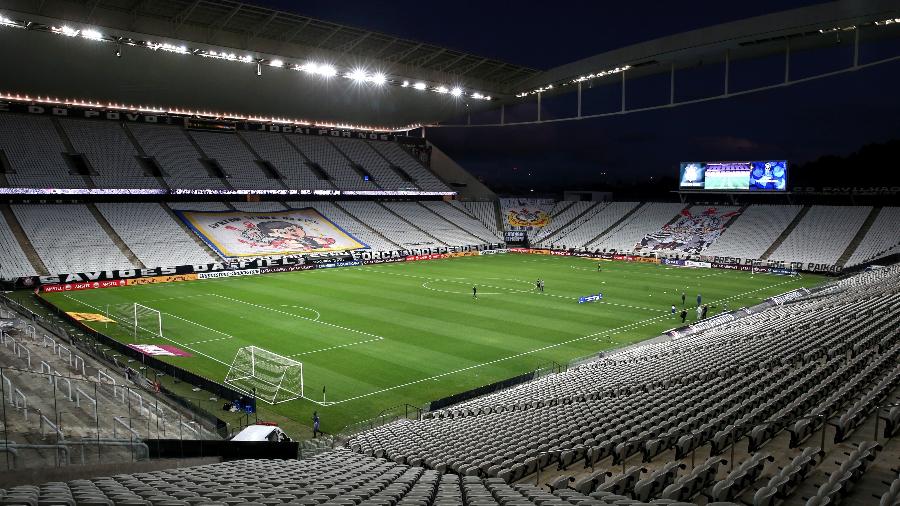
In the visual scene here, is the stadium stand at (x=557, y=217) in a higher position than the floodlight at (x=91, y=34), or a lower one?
lower

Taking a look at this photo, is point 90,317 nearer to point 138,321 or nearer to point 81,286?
point 138,321

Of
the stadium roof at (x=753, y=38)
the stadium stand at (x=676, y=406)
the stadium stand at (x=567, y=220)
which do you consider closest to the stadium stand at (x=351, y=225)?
the stadium stand at (x=567, y=220)

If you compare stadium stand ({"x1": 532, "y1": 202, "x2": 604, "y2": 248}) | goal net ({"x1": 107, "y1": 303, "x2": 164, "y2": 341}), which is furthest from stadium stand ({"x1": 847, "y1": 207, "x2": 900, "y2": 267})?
goal net ({"x1": 107, "y1": 303, "x2": 164, "y2": 341})

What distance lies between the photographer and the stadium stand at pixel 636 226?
7038 cm

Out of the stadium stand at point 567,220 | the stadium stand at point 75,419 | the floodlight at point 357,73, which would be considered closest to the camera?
the stadium stand at point 75,419

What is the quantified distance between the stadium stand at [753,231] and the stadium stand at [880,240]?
7491 millimetres

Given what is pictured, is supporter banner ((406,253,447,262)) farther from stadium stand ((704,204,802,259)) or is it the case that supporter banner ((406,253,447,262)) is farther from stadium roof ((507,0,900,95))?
stadium stand ((704,204,802,259))

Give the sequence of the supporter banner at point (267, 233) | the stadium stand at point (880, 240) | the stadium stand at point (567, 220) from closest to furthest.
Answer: the stadium stand at point (880, 240) < the supporter banner at point (267, 233) < the stadium stand at point (567, 220)

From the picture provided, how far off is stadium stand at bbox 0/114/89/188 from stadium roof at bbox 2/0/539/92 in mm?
18874

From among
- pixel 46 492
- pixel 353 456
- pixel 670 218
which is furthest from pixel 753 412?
pixel 670 218

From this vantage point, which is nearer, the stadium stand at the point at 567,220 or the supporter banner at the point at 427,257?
the supporter banner at the point at 427,257

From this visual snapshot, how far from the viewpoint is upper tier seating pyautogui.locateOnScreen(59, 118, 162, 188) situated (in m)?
57.3

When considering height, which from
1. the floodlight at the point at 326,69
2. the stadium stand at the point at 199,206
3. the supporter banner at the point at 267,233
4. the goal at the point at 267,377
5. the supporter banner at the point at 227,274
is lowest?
the goal at the point at 267,377

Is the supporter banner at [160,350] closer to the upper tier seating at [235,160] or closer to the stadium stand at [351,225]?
the stadium stand at [351,225]
